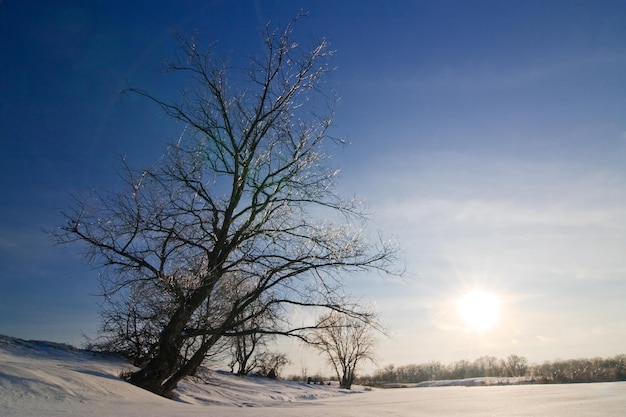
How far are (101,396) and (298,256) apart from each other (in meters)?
5.01

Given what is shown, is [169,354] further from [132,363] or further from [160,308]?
[132,363]

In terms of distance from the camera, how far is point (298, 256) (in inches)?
360

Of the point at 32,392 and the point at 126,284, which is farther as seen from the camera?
the point at 126,284

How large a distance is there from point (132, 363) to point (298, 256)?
630cm

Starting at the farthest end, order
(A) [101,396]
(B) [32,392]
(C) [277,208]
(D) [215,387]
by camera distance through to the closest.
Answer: (D) [215,387] → (C) [277,208] → (A) [101,396] → (B) [32,392]

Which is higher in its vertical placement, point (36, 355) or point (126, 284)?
point (126, 284)

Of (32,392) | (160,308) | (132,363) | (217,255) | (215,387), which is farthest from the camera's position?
(215,387)

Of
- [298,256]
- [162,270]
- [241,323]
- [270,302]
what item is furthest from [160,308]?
[298,256]

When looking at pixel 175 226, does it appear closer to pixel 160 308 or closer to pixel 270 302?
pixel 160 308

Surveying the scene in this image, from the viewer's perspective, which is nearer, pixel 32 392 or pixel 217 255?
pixel 32 392

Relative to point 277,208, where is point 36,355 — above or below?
below

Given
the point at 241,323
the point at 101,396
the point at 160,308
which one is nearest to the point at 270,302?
the point at 241,323

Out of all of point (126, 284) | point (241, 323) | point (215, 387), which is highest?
point (126, 284)

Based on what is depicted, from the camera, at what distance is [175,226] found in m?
9.23
